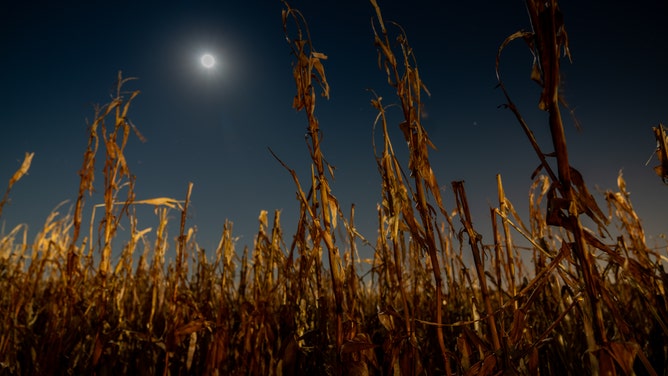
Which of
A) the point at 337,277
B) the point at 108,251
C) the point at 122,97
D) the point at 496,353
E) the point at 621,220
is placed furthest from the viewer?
the point at 621,220

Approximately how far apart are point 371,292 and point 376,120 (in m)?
3.35

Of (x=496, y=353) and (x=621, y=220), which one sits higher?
(x=621, y=220)

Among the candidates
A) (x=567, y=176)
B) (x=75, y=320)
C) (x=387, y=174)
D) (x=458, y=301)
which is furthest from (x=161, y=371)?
(x=567, y=176)

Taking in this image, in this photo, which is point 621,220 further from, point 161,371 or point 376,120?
point 161,371

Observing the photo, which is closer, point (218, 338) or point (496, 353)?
point (496, 353)

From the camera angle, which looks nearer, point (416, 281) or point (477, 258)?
point (477, 258)

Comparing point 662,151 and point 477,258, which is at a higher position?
point 662,151

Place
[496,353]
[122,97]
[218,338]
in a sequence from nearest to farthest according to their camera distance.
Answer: [496,353] → [218,338] → [122,97]

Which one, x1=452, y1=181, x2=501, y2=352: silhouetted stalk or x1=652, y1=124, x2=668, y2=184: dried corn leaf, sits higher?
x1=652, y1=124, x2=668, y2=184: dried corn leaf

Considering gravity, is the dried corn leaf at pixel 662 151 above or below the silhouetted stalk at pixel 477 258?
above

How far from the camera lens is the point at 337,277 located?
941 millimetres

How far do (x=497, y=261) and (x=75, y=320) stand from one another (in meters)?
1.92

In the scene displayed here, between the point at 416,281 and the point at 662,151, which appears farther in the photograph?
the point at 416,281

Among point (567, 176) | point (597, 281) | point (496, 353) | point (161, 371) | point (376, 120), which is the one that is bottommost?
point (161, 371)
